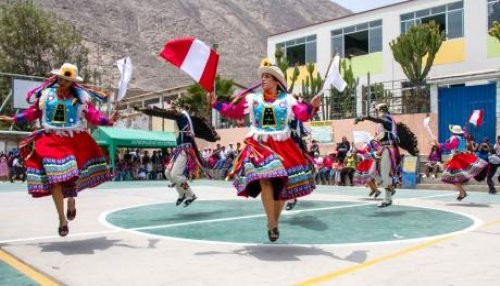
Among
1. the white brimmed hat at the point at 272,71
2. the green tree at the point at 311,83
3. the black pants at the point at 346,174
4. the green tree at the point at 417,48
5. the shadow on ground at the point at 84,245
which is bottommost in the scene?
the black pants at the point at 346,174

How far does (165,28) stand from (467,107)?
120329 mm

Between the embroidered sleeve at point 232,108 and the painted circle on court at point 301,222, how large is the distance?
5.04 feet

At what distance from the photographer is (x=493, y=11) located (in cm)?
2803

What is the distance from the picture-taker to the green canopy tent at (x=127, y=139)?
25906mm

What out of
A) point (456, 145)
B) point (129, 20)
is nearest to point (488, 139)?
point (456, 145)

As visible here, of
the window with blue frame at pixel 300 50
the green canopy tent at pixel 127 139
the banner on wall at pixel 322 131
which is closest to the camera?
the banner on wall at pixel 322 131

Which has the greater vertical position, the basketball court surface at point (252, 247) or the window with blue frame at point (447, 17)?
the window with blue frame at point (447, 17)

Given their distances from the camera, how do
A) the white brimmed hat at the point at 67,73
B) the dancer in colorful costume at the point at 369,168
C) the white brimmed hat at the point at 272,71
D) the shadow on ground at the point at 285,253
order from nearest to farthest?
1. the shadow on ground at the point at 285,253
2. the white brimmed hat at the point at 272,71
3. the white brimmed hat at the point at 67,73
4. the dancer in colorful costume at the point at 369,168

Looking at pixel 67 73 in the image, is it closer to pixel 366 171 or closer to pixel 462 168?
pixel 366 171

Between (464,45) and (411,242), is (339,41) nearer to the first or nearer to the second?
(464,45)

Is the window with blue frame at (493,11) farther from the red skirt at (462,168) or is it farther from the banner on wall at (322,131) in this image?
the red skirt at (462,168)

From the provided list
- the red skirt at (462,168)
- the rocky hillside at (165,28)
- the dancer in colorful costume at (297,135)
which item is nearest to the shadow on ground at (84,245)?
the dancer in colorful costume at (297,135)

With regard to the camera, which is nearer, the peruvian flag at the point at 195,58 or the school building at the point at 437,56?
the peruvian flag at the point at 195,58

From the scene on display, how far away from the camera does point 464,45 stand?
2933 centimetres
